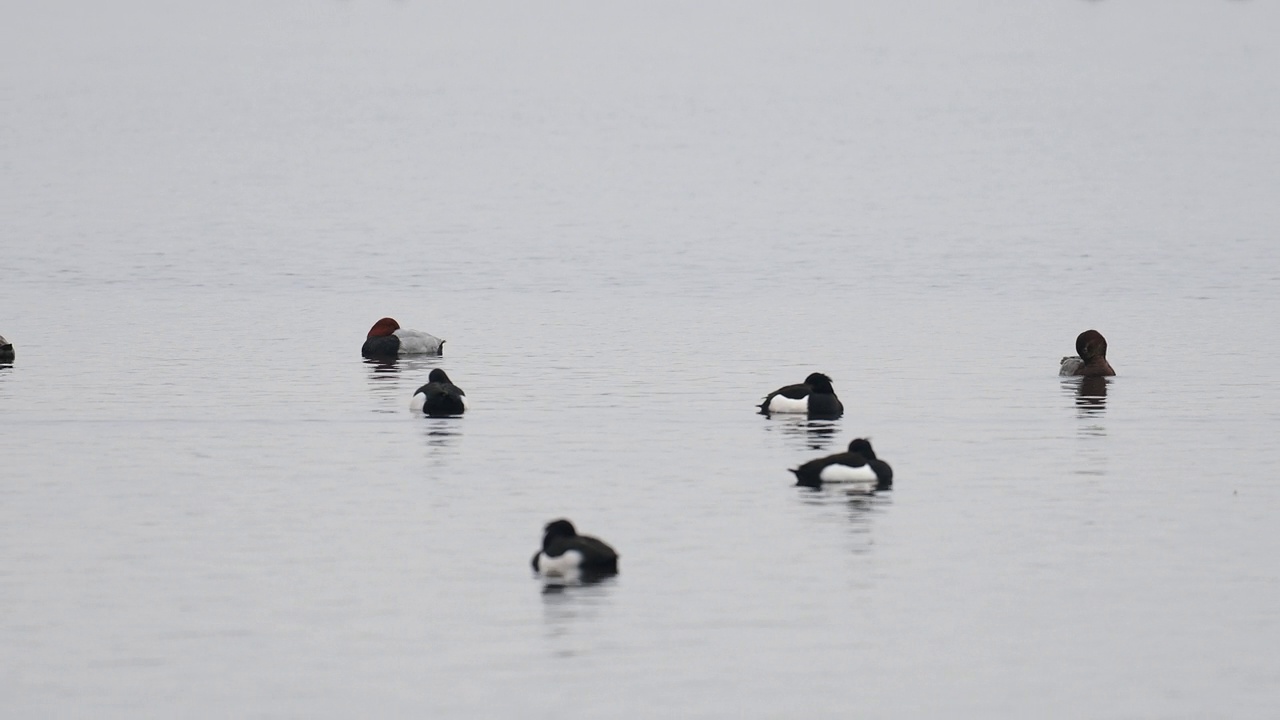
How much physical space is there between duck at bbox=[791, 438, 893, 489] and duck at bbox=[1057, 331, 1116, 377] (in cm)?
1198

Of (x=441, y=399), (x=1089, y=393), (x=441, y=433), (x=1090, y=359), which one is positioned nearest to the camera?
(x=441, y=433)

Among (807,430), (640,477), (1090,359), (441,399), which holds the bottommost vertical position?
(640,477)

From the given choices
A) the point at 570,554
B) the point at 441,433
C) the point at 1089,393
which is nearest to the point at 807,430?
the point at 441,433

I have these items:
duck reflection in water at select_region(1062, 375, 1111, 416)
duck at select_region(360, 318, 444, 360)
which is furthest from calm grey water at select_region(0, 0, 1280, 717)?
duck at select_region(360, 318, 444, 360)

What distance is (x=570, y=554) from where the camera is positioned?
57.8ft

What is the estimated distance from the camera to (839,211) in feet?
335

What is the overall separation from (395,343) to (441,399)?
9973mm

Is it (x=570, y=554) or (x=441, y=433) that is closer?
(x=570, y=554)

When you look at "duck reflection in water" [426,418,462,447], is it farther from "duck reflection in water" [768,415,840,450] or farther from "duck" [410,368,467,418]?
"duck reflection in water" [768,415,840,450]

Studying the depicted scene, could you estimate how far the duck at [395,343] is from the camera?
3781 cm

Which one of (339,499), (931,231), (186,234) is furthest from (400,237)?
(339,499)

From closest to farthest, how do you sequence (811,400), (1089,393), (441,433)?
(441,433) → (811,400) → (1089,393)

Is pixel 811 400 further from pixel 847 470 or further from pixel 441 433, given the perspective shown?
pixel 847 470

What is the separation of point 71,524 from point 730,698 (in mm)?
→ 8828
